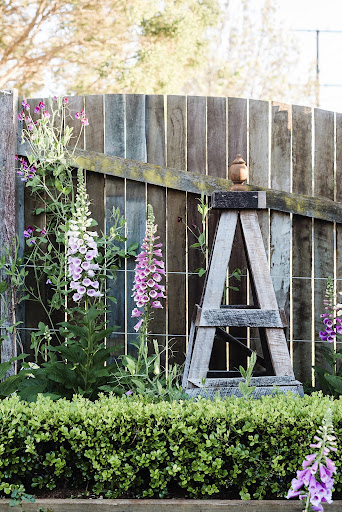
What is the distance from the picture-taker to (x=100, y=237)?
362 centimetres

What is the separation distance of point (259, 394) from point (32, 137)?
207 centimetres

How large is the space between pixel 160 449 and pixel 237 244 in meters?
1.57

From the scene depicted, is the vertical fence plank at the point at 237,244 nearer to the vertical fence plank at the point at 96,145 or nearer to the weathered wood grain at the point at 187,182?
the weathered wood grain at the point at 187,182

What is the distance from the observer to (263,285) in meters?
2.88

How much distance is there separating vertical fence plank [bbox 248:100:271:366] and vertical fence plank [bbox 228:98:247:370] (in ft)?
0.14

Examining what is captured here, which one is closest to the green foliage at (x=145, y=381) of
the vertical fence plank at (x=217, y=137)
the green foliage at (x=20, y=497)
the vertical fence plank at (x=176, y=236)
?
the vertical fence plank at (x=176, y=236)

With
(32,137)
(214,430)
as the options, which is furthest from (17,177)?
(214,430)

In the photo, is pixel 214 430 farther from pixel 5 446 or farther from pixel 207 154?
pixel 207 154

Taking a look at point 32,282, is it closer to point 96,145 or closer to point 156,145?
point 96,145

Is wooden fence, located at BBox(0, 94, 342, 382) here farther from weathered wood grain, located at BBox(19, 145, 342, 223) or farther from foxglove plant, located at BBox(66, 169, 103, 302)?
foxglove plant, located at BBox(66, 169, 103, 302)

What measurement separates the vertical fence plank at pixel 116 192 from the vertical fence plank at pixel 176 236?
301 millimetres

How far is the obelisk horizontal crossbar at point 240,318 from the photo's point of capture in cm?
282

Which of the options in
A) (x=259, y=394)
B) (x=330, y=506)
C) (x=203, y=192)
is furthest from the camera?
(x=203, y=192)

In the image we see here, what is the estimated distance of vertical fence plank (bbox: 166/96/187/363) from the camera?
3510mm
